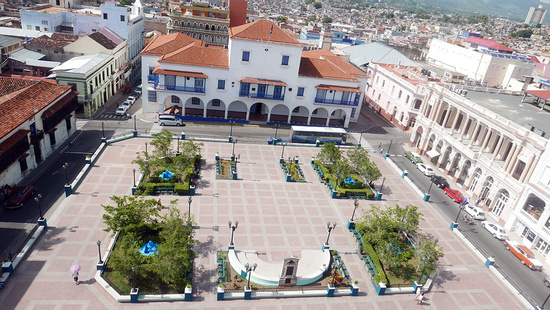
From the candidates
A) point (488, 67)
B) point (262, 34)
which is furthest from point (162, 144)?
point (488, 67)

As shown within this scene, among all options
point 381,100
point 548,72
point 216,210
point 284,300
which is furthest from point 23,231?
point 548,72

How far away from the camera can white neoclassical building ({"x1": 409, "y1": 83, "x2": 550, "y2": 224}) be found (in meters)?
43.4

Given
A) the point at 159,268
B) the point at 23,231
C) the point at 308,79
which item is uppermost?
the point at 308,79

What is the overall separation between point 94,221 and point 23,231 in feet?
19.7

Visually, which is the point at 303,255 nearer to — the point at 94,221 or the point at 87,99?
the point at 94,221

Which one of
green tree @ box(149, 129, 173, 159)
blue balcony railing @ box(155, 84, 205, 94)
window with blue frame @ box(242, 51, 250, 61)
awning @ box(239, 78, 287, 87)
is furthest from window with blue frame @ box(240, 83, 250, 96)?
green tree @ box(149, 129, 173, 159)

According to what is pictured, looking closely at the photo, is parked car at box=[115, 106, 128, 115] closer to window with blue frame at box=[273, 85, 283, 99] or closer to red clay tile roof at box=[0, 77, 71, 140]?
red clay tile roof at box=[0, 77, 71, 140]

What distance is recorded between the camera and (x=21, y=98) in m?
44.1

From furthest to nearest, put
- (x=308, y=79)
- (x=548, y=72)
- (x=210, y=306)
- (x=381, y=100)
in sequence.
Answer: (x=548, y=72) → (x=381, y=100) → (x=308, y=79) → (x=210, y=306)

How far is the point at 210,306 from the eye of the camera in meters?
27.9

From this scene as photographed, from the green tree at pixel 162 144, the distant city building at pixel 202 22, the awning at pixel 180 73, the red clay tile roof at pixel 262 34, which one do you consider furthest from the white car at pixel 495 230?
the distant city building at pixel 202 22

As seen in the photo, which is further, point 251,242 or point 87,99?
point 87,99

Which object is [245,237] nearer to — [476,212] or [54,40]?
[476,212]

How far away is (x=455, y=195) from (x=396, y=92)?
97.8 ft
